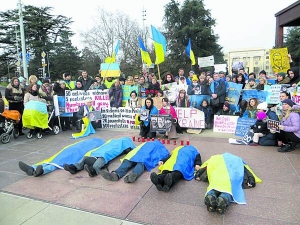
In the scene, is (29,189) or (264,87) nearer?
(29,189)

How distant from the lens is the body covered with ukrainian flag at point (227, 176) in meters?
3.35

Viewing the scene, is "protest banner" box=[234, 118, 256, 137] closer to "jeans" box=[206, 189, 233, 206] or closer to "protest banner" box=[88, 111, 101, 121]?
"jeans" box=[206, 189, 233, 206]

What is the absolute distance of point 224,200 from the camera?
10.3 ft

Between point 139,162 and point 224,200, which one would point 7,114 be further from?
point 224,200

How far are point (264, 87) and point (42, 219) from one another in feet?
25.1

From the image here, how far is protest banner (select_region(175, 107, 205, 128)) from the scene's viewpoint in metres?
8.27

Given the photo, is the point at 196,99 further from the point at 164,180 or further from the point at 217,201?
the point at 217,201

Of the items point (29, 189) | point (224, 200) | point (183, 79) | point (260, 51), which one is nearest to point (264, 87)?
point (183, 79)

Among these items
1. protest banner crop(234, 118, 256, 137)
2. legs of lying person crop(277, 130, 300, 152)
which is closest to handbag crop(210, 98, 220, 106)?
protest banner crop(234, 118, 256, 137)

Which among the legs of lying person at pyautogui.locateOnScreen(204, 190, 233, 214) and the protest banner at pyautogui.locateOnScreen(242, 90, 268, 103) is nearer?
the legs of lying person at pyautogui.locateOnScreen(204, 190, 233, 214)

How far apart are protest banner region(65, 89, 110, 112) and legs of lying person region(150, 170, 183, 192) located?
19.2 ft

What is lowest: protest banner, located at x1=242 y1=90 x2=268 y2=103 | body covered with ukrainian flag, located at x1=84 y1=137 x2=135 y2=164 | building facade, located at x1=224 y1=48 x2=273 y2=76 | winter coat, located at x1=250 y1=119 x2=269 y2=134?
body covered with ukrainian flag, located at x1=84 y1=137 x2=135 y2=164

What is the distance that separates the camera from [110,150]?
5.05 m

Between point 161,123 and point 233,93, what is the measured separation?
121 inches
